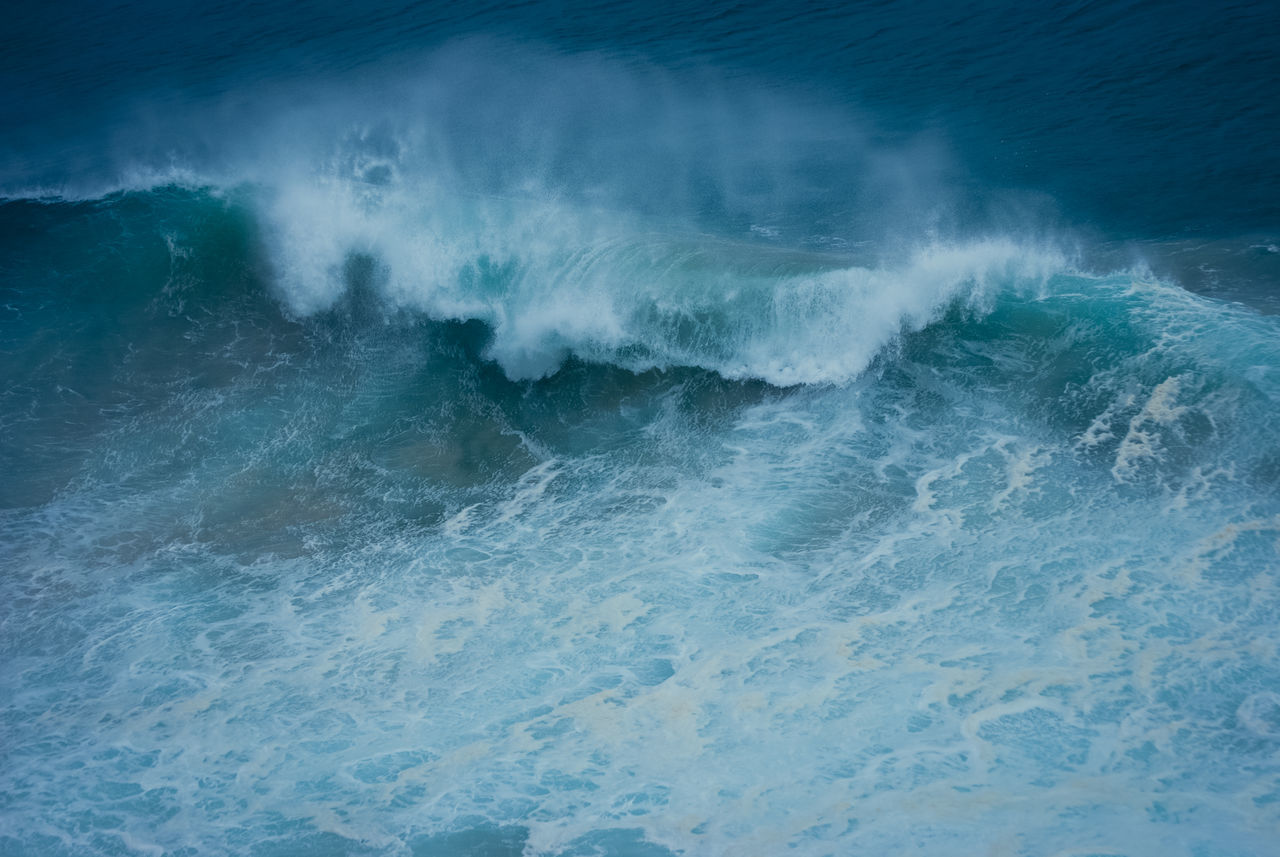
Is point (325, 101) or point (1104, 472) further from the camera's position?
point (325, 101)

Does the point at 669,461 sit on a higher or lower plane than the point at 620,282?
lower

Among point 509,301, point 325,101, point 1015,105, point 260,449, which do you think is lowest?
point 260,449

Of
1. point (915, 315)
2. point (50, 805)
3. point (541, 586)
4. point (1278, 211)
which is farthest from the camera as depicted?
point (1278, 211)

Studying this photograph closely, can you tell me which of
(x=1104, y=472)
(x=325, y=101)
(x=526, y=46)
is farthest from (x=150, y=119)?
(x=1104, y=472)

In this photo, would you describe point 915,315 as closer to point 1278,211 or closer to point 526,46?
point 1278,211

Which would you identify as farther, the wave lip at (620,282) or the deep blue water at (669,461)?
the wave lip at (620,282)

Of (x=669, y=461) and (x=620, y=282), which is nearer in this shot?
(x=669, y=461)

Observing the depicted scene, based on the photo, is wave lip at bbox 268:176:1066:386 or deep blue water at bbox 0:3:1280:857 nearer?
deep blue water at bbox 0:3:1280:857

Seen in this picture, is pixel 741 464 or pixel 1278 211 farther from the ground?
pixel 1278 211
